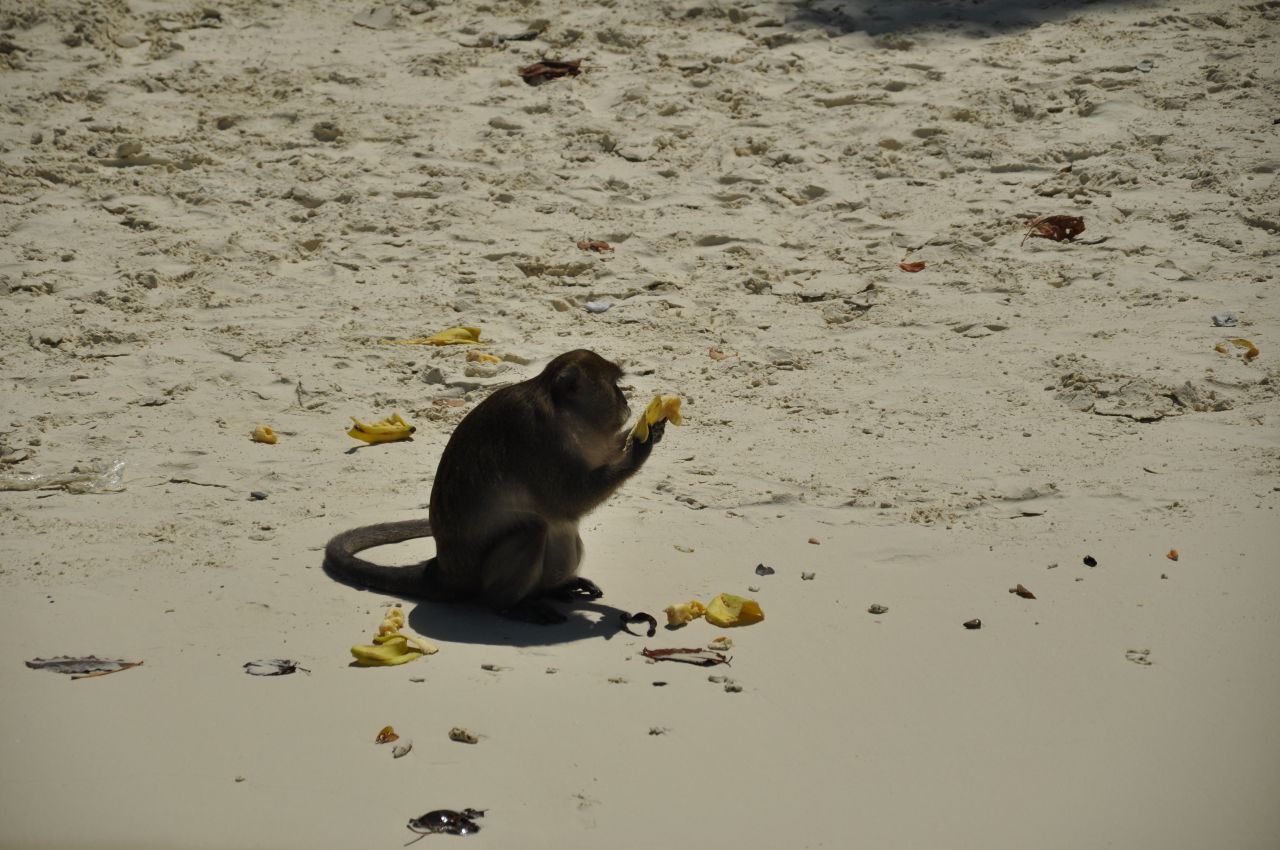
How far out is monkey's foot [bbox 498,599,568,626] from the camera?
5.17 m

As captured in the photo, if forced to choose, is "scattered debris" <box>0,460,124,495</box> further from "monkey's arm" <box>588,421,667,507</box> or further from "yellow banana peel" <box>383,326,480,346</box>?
"monkey's arm" <box>588,421,667,507</box>

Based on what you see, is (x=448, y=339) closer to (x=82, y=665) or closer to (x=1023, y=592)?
(x=82, y=665)

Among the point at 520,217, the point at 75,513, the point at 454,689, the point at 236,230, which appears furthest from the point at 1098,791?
the point at 236,230

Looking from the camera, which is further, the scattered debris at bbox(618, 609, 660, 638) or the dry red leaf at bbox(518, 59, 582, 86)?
the dry red leaf at bbox(518, 59, 582, 86)

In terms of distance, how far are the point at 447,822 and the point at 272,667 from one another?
1085mm

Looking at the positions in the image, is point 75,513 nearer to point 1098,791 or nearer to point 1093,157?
point 1098,791

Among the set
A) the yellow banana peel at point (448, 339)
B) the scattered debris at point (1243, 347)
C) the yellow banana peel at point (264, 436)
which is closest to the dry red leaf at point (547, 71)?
the yellow banana peel at point (448, 339)

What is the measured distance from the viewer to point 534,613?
17.0 feet

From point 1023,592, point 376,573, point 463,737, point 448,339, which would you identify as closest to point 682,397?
point 448,339

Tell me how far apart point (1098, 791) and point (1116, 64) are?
711 cm

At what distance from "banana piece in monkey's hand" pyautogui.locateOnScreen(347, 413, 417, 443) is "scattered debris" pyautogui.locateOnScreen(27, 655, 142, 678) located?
2032 mm

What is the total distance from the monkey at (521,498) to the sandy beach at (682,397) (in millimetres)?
155

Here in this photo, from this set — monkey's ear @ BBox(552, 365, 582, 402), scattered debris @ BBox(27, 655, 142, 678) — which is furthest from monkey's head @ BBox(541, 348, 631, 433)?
scattered debris @ BBox(27, 655, 142, 678)

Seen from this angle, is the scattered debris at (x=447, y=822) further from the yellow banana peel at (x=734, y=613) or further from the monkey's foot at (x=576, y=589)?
the monkey's foot at (x=576, y=589)
